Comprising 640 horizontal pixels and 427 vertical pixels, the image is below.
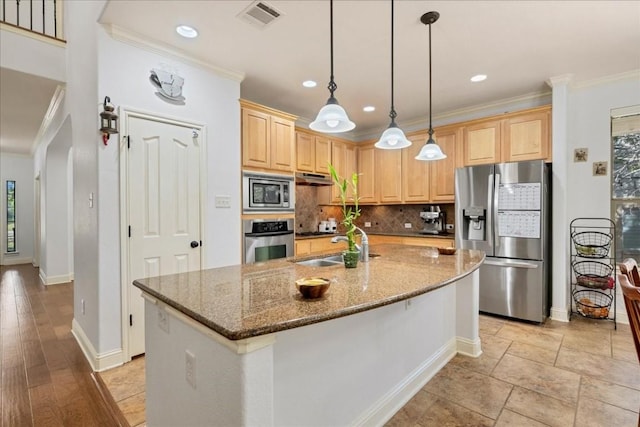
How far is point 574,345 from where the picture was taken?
2.89 meters

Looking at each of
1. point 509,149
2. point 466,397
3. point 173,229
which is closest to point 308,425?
point 466,397

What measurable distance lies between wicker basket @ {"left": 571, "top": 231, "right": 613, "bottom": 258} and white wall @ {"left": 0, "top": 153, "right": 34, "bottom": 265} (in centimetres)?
1069

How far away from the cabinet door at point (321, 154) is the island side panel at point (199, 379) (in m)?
3.41

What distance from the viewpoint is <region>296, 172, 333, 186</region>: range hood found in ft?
14.3

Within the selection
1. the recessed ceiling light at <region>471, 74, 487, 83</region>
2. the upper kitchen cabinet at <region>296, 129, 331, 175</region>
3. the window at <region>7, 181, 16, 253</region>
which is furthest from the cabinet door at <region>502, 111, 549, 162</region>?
the window at <region>7, 181, 16, 253</region>

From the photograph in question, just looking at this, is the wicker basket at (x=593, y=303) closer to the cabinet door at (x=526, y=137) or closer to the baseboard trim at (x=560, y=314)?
the baseboard trim at (x=560, y=314)

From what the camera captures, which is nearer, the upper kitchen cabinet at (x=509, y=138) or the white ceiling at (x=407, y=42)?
the white ceiling at (x=407, y=42)

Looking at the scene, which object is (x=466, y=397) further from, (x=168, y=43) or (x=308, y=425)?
(x=168, y=43)

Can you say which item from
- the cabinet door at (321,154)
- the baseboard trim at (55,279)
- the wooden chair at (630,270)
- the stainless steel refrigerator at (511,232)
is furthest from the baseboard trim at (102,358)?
the stainless steel refrigerator at (511,232)

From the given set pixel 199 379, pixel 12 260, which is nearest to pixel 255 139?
pixel 199 379

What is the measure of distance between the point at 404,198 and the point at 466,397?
10.4 feet

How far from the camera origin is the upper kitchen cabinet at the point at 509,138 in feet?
12.1

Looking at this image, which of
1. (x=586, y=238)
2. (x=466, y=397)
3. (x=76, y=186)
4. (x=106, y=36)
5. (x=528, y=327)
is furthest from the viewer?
(x=586, y=238)

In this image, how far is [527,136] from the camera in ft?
12.4
